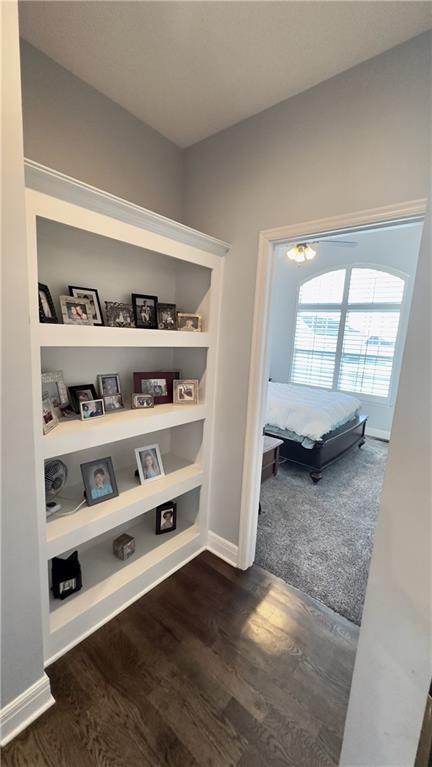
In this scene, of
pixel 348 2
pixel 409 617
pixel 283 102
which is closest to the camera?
pixel 409 617

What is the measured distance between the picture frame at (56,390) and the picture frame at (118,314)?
1.31 feet

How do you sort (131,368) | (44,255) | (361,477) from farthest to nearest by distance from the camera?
1. (361,477)
2. (131,368)
3. (44,255)

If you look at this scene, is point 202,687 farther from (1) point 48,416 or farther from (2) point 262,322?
(2) point 262,322

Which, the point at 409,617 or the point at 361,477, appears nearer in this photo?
the point at 409,617

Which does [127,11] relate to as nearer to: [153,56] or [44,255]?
[153,56]

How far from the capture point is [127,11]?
1.28 metres

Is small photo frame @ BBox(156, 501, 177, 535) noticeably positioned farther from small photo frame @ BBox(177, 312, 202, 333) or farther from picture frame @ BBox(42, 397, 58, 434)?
small photo frame @ BBox(177, 312, 202, 333)

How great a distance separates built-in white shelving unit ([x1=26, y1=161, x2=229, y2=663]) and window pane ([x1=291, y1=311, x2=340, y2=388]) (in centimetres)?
409

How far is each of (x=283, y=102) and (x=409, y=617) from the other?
233cm

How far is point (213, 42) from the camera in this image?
4.57 feet

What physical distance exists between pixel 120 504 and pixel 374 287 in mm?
5088

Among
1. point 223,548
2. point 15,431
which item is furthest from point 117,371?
point 223,548

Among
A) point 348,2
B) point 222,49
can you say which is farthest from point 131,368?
point 348,2

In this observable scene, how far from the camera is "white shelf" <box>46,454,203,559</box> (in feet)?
4.96
